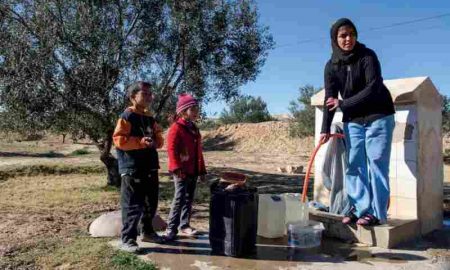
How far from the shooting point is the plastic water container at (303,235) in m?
4.84

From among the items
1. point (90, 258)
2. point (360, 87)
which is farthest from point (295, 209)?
point (90, 258)

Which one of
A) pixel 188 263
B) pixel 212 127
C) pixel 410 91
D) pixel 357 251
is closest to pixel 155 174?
pixel 188 263

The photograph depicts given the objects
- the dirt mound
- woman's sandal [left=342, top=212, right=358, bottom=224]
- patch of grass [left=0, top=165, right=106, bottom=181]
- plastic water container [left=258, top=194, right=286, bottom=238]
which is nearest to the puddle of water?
woman's sandal [left=342, top=212, right=358, bottom=224]

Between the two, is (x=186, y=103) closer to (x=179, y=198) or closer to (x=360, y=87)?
(x=179, y=198)

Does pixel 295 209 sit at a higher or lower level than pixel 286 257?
higher

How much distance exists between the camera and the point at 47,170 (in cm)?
1539

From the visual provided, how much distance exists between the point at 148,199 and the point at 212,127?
123 feet

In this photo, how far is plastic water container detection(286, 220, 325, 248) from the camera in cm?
484

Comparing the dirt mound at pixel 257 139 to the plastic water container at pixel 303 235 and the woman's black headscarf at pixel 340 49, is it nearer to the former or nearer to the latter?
the plastic water container at pixel 303 235

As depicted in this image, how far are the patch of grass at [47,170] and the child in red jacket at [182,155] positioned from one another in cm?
1046

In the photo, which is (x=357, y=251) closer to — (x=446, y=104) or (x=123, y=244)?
(x=123, y=244)

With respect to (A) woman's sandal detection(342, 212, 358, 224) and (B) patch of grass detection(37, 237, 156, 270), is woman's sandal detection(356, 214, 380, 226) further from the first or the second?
(B) patch of grass detection(37, 237, 156, 270)

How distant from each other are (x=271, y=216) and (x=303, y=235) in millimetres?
440

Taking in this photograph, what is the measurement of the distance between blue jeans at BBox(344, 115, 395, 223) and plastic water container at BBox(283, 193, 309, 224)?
514mm
